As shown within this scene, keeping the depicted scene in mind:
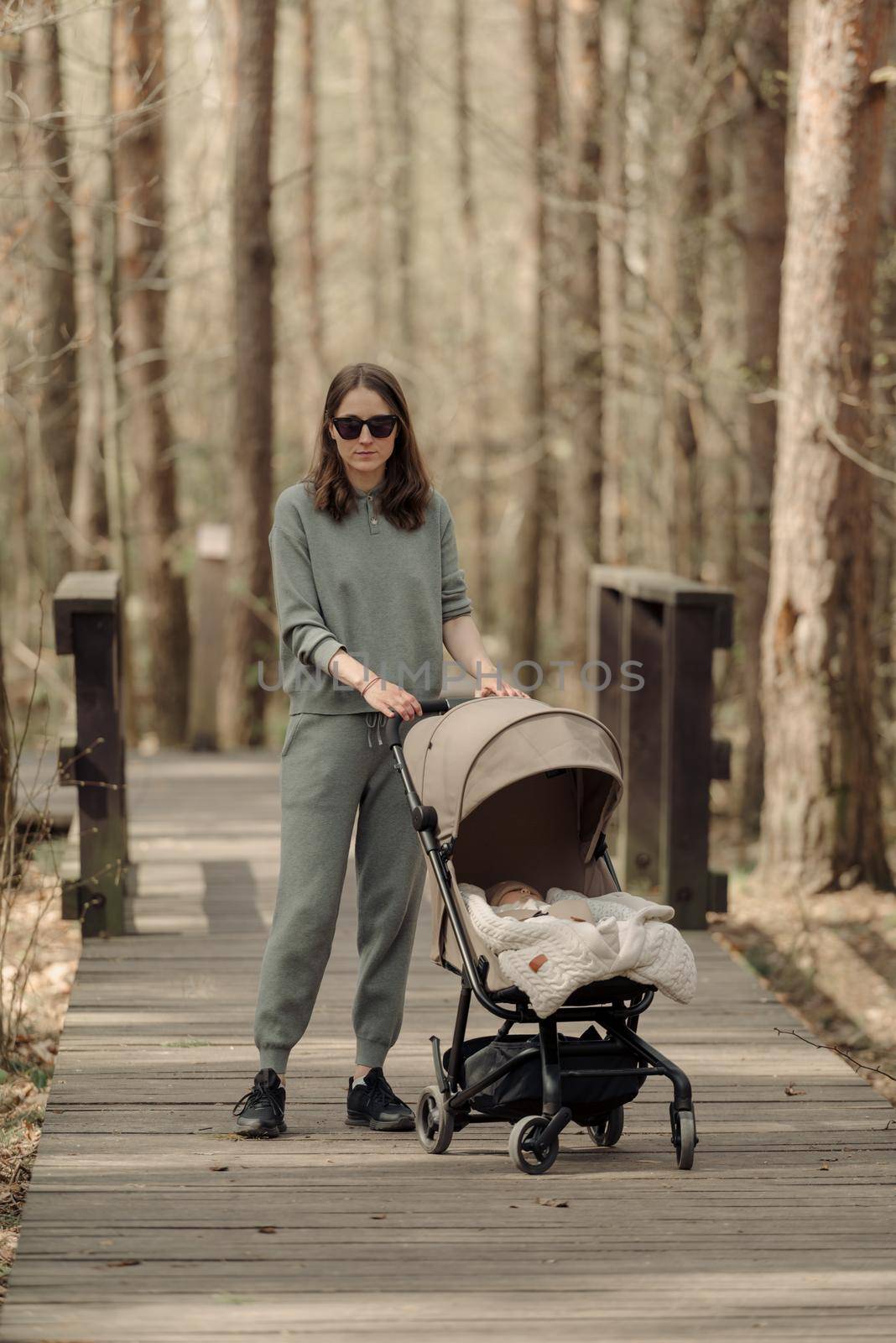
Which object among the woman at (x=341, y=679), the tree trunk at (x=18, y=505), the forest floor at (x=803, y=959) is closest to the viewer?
the woman at (x=341, y=679)

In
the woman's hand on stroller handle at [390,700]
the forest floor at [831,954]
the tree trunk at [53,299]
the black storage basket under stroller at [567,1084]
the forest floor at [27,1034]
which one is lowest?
the forest floor at [831,954]

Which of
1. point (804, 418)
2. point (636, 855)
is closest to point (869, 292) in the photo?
point (804, 418)

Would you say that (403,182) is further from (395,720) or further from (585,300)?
(395,720)

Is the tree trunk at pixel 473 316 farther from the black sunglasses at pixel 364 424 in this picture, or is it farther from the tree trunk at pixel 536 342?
the black sunglasses at pixel 364 424

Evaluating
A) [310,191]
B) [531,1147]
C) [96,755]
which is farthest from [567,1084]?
[310,191]

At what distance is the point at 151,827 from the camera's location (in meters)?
8.63

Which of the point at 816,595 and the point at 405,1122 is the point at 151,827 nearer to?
the point at 816,595

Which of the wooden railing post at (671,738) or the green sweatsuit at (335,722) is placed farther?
the wooden railing post at (671,738)

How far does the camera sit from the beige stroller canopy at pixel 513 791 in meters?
3.94

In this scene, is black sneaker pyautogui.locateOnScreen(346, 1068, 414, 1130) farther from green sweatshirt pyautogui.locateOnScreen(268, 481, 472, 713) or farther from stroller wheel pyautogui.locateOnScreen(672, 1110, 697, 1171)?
green sweatshirt pyautogui.locateOnScreen(268, 481, 472, 713)

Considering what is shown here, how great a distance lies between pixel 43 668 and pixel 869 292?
9.45 meters

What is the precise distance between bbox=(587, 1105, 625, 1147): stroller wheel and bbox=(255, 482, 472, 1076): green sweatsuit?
71 centimetres

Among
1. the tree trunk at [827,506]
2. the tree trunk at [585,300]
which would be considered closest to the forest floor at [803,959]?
the tree trunk at [827,506]

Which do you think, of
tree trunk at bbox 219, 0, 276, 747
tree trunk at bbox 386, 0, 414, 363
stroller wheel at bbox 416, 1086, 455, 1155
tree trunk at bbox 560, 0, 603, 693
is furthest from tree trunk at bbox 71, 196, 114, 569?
stroller wheel at bbox 416, 1086, 455, 1155
